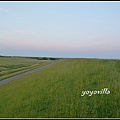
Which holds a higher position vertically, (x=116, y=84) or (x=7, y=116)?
(x=116, y=84)

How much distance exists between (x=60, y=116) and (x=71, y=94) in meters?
2.85

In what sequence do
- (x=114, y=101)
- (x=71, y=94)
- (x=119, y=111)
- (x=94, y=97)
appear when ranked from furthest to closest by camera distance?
(x=71, y=94) → (x=94, y=97) → (x=114, y=101) → (x=119, y=111)

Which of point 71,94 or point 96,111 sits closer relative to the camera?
point 96,111

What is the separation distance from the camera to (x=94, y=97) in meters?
9.31

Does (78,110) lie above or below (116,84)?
below

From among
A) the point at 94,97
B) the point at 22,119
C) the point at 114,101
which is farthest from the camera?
the point at 94,97

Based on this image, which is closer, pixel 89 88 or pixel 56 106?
pixel 56 106

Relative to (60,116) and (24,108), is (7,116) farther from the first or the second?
(60,116)

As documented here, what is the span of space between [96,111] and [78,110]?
89 centimetres

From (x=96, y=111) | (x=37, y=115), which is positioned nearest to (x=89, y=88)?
(x=96, y=111)

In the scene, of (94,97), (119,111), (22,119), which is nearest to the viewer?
(119,111)

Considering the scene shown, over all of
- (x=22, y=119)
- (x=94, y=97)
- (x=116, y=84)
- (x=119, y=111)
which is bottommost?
(x=22, y=119)

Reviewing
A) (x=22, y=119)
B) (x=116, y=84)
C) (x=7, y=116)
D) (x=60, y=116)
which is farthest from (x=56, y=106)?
(x=116, y=84)

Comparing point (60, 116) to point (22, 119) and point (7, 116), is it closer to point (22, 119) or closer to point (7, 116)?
point (22, 119)
